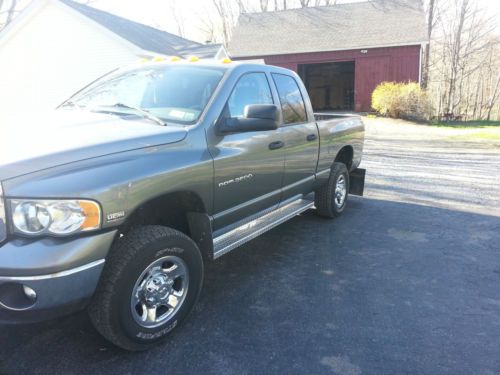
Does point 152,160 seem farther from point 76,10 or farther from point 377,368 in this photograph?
point 76,10

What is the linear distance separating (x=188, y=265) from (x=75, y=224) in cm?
96

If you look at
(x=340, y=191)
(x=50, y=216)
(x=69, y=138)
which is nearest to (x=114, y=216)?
(x=50, y=216)

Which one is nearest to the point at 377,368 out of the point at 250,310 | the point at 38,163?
the point at 250,310

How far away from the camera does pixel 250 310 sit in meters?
3.44

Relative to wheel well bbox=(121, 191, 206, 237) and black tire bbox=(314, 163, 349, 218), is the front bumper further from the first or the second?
black tire bbox=(314, 163, 349, 218)

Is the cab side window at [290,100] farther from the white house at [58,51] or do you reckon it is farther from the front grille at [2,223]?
the white house at [58,51]

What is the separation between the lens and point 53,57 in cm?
1875

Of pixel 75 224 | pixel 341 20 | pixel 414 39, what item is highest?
pixel 341 20

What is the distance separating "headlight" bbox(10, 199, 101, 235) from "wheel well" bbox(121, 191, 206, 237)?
50 cm

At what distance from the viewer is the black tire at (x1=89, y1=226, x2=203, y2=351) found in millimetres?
2590

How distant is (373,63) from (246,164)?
76.6 ft

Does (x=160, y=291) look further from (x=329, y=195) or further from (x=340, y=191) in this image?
(x=340, y=191)

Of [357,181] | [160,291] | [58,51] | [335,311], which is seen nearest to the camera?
[160,291]

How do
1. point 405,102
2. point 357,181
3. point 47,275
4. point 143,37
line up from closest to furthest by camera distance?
1. point 47,275
2. point 357,181
3. point 143,37
4. point 405,102
